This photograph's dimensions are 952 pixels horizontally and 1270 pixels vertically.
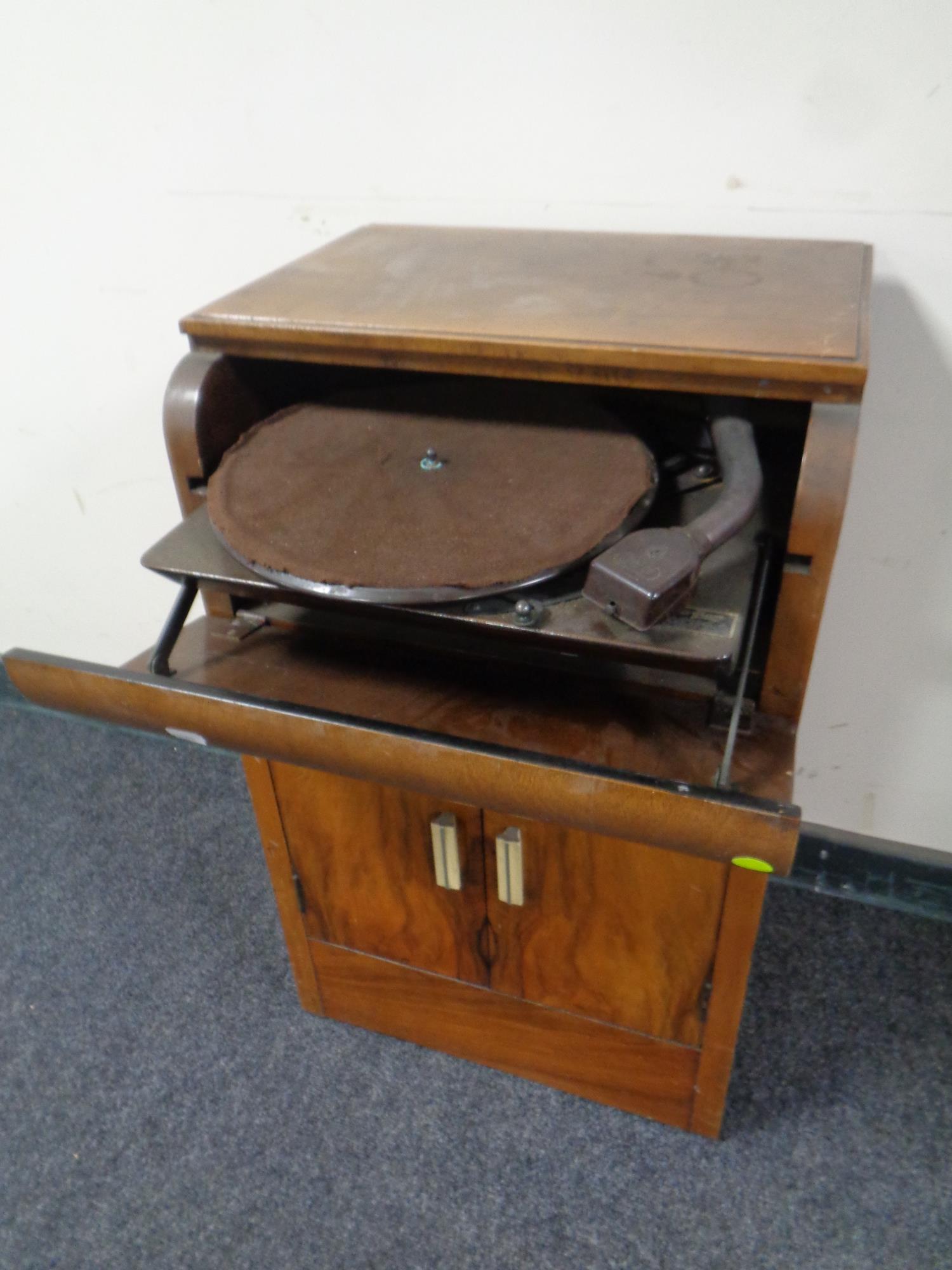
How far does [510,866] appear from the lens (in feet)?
2.51

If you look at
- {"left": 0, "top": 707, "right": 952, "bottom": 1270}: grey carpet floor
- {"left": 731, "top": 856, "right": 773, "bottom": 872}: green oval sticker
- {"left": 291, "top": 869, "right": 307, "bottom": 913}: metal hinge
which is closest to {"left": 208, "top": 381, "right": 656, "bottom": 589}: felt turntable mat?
{"left": 731, "top": 856, "right": 773, "bottom": 872}: green oval sticker

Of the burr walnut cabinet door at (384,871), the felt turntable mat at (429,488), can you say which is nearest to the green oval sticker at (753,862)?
the felt turntable mat at (429,488)

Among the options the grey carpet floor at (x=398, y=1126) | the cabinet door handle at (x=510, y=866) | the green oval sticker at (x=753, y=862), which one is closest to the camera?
the green oval sticker at (x=753, y=862)

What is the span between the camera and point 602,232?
0.85 m

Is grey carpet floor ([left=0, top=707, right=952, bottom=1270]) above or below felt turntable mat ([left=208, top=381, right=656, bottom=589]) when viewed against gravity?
below

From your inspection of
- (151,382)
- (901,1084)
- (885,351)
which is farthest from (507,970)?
(151,382)

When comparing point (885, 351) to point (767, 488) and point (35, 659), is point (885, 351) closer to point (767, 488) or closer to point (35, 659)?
point (767, 488)

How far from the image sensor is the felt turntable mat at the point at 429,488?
566 millimetres

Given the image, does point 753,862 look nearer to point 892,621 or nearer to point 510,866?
point 510,866

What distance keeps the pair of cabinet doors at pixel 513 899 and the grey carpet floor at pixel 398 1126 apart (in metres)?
0.18

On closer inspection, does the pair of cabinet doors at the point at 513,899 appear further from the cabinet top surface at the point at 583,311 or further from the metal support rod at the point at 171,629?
the cabinet top surface at the point at 583,311

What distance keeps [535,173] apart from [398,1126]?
979mm

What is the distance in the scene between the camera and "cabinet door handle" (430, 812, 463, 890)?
0.77 m

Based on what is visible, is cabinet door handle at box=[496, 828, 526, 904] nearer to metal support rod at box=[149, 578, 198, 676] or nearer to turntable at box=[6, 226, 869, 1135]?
turntable at box=[6, 226, 869, 1135]
